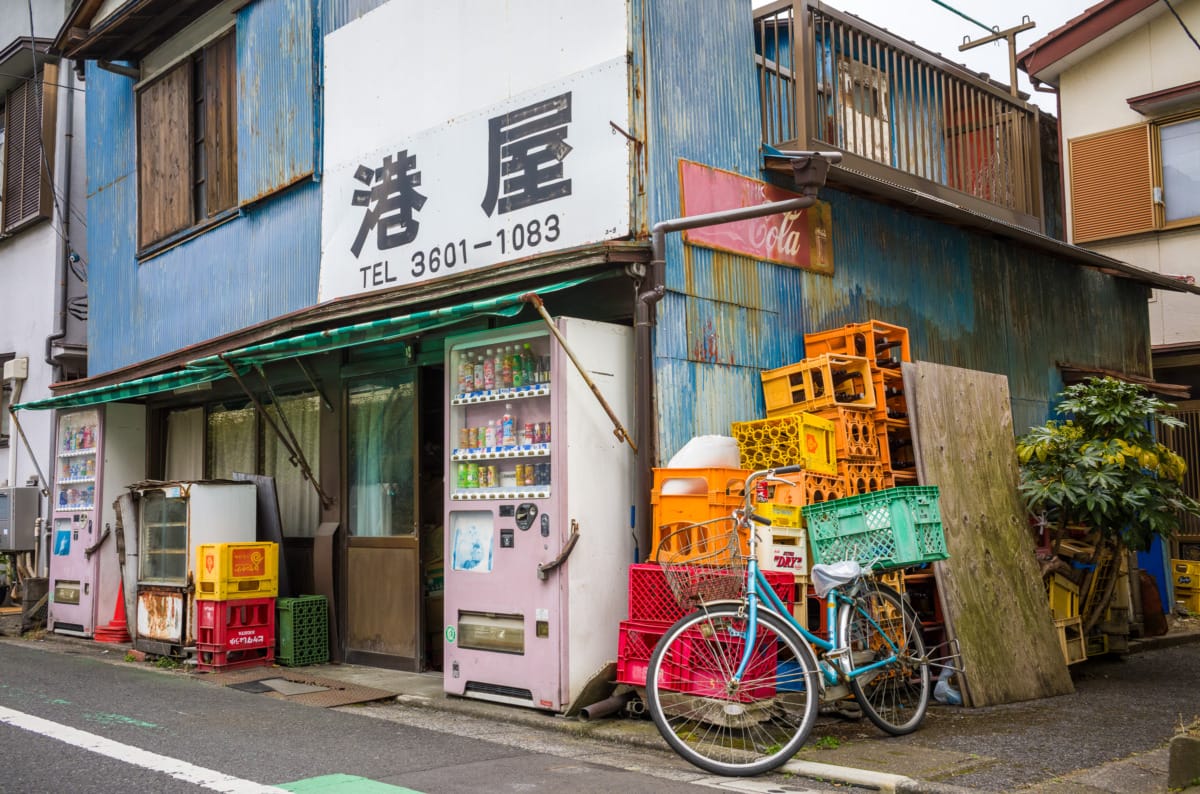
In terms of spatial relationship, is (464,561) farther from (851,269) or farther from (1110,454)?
(1110,454)

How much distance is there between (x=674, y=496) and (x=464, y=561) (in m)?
2.03

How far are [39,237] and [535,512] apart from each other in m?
13.6

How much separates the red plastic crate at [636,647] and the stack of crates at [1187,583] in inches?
388

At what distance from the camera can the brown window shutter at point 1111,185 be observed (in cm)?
1664

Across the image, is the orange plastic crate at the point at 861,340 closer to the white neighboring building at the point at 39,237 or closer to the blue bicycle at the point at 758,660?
the blue bicycle at the point at 758,660

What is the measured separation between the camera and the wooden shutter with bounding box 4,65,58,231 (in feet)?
58.4

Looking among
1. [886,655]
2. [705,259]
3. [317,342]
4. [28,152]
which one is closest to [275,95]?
[317,342]

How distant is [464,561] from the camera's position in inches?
349

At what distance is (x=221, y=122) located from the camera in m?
13.4

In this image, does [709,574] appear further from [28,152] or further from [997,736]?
[28,152]

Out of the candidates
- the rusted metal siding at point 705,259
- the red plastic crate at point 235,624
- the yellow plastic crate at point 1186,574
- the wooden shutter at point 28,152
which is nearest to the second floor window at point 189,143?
the wooden shutter at point 28,152

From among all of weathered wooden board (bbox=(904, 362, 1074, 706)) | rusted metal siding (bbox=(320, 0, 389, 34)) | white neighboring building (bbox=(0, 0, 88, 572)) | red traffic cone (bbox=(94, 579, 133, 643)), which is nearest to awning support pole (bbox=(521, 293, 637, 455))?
weathered wooden board (bbox=(904, 362, 1074, 706))

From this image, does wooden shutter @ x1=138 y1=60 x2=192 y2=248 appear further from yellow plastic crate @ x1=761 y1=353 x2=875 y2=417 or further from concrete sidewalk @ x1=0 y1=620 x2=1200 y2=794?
yellow plastic crate @ x1=761 y1=353 x2=875 y2=417

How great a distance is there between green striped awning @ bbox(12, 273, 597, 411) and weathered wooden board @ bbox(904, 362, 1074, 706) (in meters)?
3.17
